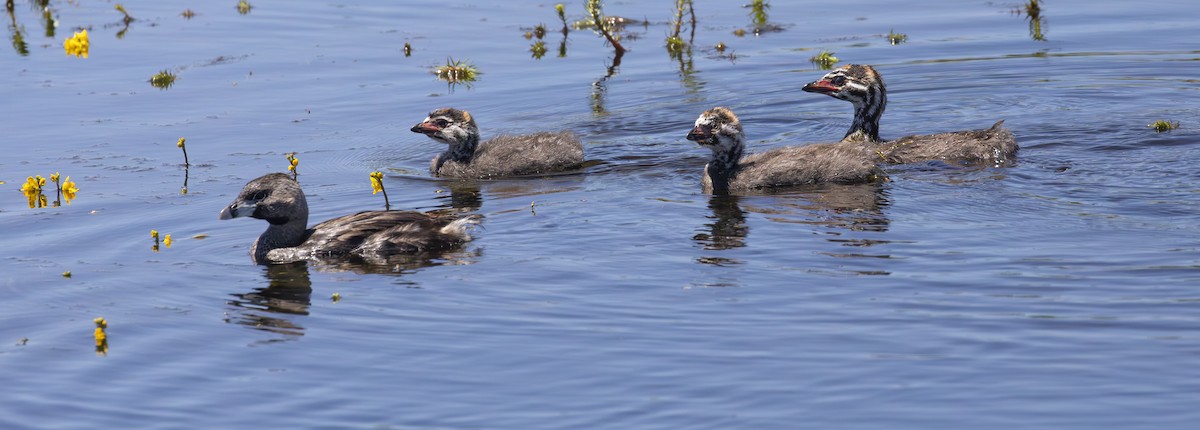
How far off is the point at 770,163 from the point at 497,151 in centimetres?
287

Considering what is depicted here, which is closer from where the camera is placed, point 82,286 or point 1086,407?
point 1086,407

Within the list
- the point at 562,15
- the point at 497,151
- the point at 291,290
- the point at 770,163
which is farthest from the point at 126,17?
the point at 291,290

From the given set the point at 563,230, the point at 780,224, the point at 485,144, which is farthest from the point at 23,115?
the point at 780,224

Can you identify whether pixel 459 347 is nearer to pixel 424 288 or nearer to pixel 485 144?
pixel 424 288

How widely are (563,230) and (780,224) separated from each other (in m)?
1.79

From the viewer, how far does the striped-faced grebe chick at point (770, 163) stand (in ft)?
49.3

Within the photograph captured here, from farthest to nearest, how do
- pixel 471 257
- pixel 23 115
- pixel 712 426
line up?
pixel 23 115
pixel 471 257
pixel 712 426

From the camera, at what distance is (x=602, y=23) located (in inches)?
849

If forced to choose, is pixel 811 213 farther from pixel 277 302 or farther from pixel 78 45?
pixel 78 45

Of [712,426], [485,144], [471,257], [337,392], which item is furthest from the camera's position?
[485,144]

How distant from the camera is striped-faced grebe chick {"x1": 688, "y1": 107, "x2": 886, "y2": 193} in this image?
15.0 meters

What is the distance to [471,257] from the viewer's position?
12.6m

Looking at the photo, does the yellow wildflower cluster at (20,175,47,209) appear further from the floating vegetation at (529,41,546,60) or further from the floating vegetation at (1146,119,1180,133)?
the floating vegetation at (1146,119,1180,133)

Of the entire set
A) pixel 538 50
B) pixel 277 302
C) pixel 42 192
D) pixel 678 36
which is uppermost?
pixel 678 36
